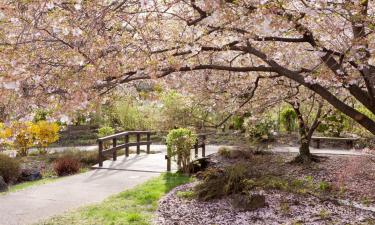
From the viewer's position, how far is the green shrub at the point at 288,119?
62.8 ft

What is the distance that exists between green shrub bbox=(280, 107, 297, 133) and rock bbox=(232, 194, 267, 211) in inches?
472

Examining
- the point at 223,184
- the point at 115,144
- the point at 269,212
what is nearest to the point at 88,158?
the point at 115,144

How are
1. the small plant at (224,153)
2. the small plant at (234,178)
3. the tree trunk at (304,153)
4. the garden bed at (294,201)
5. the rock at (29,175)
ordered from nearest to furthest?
the garden bed at (294,201)
the small plant at (234,178)
the rock at (29,175)
the tree trunk at (304,153)
the small plant at (224,153)

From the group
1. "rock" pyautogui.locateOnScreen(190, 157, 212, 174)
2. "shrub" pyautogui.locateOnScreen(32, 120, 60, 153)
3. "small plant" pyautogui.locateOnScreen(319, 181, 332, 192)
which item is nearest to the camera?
"small plant" pyautogui.locateOnScreen(319, 181, 332, 192)

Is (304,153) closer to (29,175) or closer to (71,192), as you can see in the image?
(71,192)

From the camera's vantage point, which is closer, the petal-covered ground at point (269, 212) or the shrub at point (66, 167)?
the petal-covered ground at point (269, 212)

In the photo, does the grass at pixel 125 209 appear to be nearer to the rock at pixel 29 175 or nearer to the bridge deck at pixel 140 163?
the bridge deck at pixel 140 163

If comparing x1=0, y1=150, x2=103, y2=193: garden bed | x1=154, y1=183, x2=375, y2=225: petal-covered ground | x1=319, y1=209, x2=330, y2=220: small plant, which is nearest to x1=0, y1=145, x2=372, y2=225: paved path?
x1=0, y1=150, x2=103, y2=193: garden bed

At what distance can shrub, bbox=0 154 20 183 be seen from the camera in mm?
11117

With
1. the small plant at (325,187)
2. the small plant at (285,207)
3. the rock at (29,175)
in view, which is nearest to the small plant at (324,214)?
the small plant at (285,207)

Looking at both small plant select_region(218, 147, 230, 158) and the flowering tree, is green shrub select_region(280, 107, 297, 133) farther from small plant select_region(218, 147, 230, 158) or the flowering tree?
the flowering tree

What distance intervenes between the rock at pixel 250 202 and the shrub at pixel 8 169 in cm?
613

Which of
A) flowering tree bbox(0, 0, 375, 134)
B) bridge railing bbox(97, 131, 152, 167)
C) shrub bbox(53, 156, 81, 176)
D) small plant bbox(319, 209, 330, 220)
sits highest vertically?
flowering tree bbox(0, 0, 375, 134)

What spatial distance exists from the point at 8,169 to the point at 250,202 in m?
6.42
